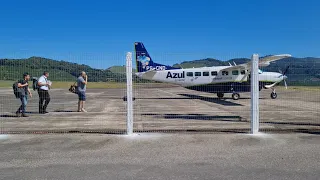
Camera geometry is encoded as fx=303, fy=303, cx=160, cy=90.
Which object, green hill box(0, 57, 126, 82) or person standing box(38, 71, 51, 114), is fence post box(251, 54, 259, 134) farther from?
person standing box(38, 71, 51, 114)

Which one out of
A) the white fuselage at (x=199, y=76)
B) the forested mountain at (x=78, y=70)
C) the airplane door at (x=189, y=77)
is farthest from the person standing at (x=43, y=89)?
the airplane door at (x=189, y=77)

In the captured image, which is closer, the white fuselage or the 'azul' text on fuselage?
the white fuselage

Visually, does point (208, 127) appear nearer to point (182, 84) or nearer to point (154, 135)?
point (154, 135)

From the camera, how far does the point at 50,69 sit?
34.5 feet

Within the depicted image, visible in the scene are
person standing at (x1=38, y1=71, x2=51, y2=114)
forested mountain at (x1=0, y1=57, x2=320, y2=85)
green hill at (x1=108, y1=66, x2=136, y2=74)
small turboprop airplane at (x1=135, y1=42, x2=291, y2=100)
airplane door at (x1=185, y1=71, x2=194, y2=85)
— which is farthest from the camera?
airplane door at (x1=185, y1=71, x2=194, y2=85)

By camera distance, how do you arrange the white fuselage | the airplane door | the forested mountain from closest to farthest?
the forested mountain < the white fuselage < the airplane door

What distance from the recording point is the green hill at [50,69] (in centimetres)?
922

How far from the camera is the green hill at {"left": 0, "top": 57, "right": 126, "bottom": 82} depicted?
30.2ft

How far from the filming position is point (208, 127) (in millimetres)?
9320

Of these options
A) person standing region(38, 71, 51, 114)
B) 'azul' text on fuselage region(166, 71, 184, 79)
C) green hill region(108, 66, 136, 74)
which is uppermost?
'azul' text on fuselage region(166, 71, 184, 79)

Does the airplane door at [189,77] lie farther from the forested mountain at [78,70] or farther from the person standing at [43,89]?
the person standing at [43,89]

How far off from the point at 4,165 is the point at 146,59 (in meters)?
19.3

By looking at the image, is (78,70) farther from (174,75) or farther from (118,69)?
(174,75)

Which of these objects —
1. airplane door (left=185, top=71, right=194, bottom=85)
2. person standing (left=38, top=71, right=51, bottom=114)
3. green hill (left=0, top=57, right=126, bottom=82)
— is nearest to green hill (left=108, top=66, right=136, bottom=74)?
green hill (left=0, top=57, right=126, bottom=82)
